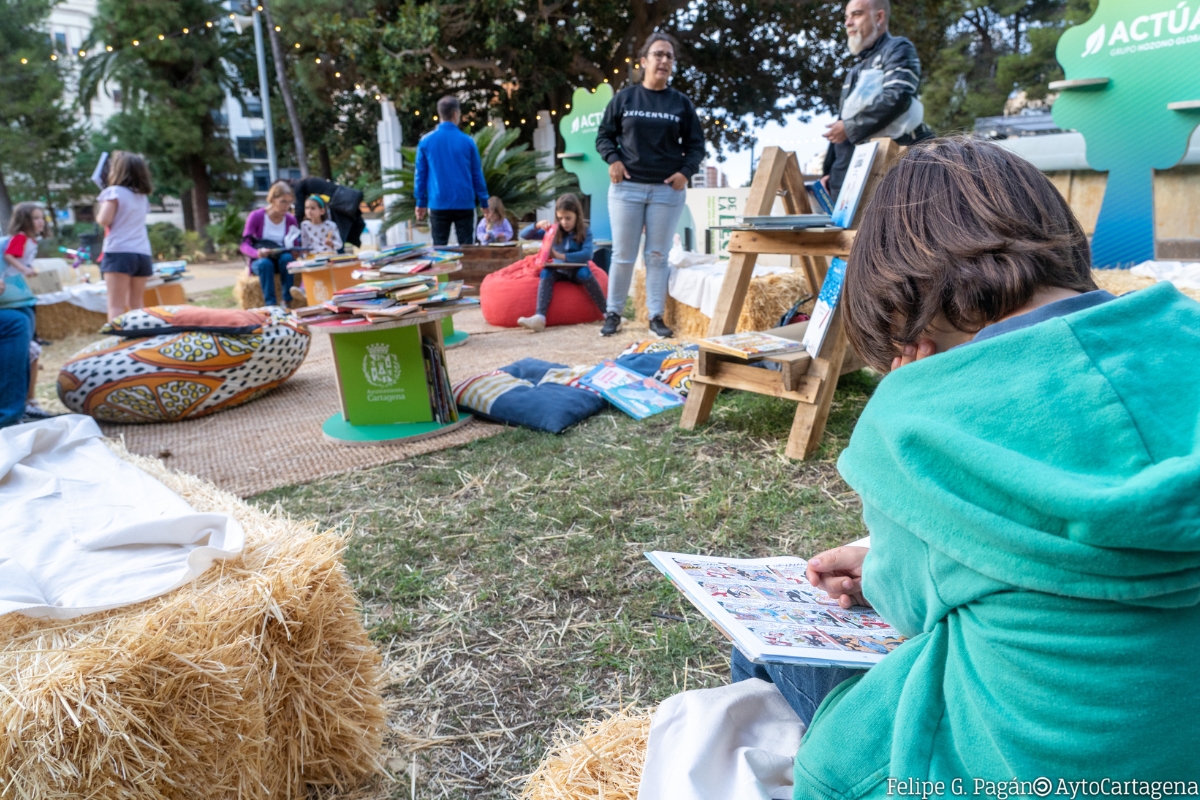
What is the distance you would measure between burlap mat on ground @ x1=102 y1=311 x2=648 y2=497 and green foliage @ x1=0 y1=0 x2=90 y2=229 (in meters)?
19.5

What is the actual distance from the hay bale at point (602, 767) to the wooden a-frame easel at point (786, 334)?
2114 millimetres

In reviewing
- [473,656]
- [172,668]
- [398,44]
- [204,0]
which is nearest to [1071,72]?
[473,656]

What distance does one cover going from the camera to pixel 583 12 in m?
13.9

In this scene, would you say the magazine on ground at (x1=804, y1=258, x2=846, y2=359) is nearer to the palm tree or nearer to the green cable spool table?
the green cable spool table

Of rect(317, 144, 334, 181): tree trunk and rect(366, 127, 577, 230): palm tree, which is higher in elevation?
rect(317, 144, 334, 181): tree trunk

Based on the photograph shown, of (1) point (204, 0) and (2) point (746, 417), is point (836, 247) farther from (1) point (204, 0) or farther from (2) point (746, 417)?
(1) point (204, 0)

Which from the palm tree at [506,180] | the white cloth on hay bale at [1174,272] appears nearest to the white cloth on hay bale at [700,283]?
the white cloth on hay bale at [1174,272]

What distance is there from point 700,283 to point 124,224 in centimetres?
411

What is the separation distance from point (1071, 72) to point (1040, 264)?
21.9 ft

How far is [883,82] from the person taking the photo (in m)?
3.81

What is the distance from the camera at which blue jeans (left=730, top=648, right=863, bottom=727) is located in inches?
40.9

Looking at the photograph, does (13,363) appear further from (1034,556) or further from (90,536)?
(1034,556)

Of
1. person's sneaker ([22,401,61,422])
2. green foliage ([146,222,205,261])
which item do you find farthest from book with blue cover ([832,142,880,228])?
green foliage ([146,222,205,261])

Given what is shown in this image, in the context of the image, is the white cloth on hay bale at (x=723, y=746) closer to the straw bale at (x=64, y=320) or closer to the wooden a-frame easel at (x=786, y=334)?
the wooden a-frame easel at (x=786, y=334)
